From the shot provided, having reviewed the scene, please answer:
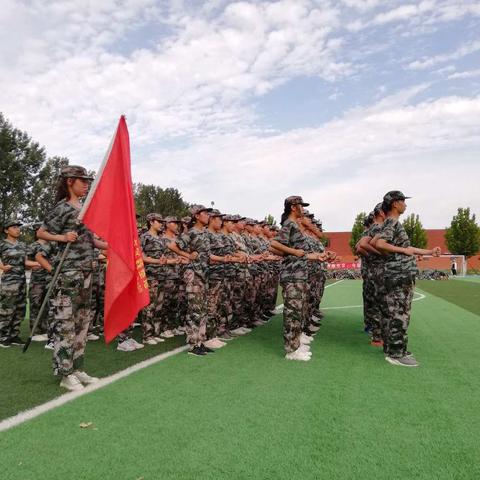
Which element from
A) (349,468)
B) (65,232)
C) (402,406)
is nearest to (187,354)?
(65,232)

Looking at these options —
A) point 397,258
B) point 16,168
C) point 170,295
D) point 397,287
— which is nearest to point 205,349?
point 170,295

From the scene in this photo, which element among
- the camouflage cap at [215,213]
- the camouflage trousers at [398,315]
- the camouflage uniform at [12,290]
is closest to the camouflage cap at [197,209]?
the camouflage cap at [215,213]

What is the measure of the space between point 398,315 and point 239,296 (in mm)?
3221

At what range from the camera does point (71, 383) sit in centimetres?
480

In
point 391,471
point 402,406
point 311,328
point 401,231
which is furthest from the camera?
point 311,328

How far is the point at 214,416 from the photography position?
3.95 meters

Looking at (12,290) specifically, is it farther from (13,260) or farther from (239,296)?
(239,296)

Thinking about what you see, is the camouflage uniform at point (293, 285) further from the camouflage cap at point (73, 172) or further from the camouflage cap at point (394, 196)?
the camouflage cap at point (73, 172)

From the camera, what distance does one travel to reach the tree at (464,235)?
54.7 metres

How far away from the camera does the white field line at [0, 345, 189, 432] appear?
3809 millimetres

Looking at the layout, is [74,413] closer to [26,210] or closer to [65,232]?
[65,232]

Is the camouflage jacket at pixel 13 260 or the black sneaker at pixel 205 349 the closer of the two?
the black sneaker at pixel 205 349

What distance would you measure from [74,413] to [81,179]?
2.39 m

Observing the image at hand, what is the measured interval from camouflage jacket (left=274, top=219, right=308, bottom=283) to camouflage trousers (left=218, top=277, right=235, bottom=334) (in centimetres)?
169
